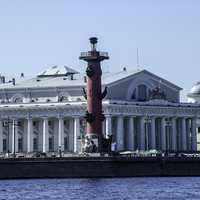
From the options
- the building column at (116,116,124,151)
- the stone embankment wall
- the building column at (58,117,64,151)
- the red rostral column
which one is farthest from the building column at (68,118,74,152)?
the stone embankment wall

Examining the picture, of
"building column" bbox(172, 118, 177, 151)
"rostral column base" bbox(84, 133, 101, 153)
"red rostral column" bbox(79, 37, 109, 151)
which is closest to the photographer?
"rostral column base" bbox(84, 133, 101, 153)

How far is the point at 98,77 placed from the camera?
13188 cm

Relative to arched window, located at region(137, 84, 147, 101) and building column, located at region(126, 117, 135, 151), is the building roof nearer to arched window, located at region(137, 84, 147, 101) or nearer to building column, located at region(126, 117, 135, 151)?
arched window, located at region(137, 84, 147, 101)

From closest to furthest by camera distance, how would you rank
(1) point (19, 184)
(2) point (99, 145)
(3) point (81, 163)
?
(1) point (19, 184) < (3) point (81, 163) < (2) point (99, 145)

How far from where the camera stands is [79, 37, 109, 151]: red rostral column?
131 m

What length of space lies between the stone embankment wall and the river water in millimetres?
4225

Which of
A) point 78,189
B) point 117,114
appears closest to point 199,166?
point 78,189

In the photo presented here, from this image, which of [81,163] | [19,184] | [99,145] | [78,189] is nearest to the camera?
[78,189]

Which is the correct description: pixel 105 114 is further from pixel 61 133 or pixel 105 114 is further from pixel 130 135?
pixel 61 133

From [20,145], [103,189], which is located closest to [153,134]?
[20,145]

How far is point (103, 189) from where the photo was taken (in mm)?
100312

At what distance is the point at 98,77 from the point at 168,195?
41020 millimetres

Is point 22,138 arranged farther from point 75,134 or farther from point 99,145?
point 99,145

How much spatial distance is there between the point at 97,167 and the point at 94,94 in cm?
1153
